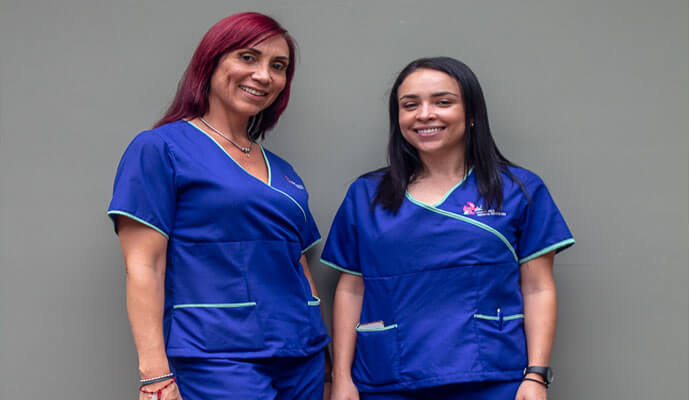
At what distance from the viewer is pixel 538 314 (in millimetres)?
1410

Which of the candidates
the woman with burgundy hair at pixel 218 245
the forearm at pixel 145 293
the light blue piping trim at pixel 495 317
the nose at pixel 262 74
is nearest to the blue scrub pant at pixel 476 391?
the light blue piping trim at pixel 495 317

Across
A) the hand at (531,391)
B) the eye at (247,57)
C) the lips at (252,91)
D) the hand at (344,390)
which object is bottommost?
the hand at (344,390)

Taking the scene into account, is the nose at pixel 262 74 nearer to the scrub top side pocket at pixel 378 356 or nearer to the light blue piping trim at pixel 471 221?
the light blue piping trim at pixel 471 221

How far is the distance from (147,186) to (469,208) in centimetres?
75

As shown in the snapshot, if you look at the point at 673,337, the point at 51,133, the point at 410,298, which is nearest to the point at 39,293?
the point at 51,133

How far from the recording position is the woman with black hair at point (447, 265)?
136cm

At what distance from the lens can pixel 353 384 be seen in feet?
4.86

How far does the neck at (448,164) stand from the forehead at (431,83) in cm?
16

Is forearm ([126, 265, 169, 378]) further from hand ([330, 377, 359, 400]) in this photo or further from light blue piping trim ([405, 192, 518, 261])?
light blue piping trim ([405, 192, 518, 261])

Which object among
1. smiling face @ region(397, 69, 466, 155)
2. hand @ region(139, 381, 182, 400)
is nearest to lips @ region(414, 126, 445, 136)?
smiling face @ region(397, 69, 466, 155)

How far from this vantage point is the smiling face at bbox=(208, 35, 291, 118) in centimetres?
139

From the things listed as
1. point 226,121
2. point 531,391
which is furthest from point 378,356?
point 226,121

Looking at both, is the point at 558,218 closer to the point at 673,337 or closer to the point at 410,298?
the point at 410,298

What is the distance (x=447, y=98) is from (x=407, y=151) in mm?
193
